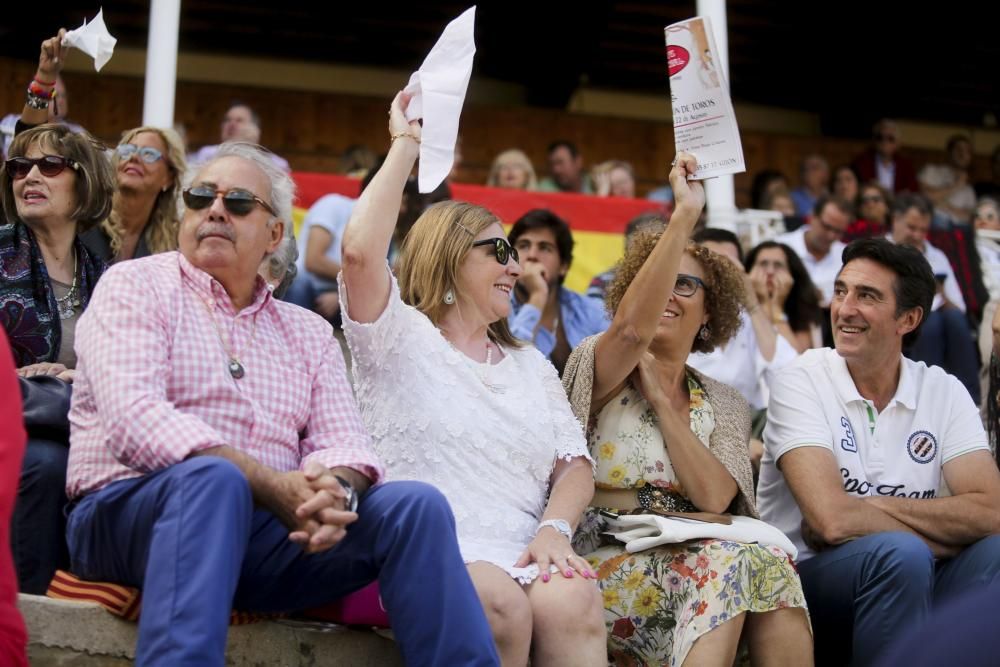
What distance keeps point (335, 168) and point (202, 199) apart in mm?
6806

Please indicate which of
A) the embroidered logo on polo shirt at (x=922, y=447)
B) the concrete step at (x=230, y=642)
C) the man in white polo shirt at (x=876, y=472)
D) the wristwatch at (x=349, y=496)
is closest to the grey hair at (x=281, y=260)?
the wristwatch at (x=349, y=496)

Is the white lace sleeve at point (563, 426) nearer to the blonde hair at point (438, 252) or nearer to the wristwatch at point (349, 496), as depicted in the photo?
the blonde hair at point (438, 252)

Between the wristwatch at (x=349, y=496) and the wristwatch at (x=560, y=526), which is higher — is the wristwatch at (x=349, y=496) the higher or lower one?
the higher one

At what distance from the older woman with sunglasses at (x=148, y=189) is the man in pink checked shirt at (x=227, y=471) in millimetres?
1395

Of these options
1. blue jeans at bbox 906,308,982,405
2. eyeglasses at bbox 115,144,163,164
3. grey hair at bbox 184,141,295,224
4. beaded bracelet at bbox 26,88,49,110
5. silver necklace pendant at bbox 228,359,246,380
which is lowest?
silver necklace pendant at bbox 228,359,246,380

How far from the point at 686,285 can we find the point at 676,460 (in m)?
0.58

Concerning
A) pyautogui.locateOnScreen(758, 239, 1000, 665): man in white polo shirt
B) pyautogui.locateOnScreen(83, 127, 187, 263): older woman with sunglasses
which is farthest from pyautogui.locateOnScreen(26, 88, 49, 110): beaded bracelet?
pyautogui.locateOnScreen(758, 239, 1000, 665): man in white polo shirt

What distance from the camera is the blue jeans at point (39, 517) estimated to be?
10.1ft

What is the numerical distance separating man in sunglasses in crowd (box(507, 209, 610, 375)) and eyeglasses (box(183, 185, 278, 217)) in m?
2.09

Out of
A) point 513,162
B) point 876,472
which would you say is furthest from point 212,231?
point 513,162

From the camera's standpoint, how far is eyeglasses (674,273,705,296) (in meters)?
4.00

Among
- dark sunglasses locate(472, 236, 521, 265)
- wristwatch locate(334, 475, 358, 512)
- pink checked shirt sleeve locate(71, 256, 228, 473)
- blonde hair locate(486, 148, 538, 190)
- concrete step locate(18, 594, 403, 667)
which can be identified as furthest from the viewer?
blonde hair locate(486, 148, 538, 190)

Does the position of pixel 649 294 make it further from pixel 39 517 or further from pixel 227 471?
pixel 39 517

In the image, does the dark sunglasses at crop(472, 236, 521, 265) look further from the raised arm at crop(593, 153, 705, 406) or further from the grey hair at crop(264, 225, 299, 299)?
the grey hair at crop(264, 225, 299, 299)
